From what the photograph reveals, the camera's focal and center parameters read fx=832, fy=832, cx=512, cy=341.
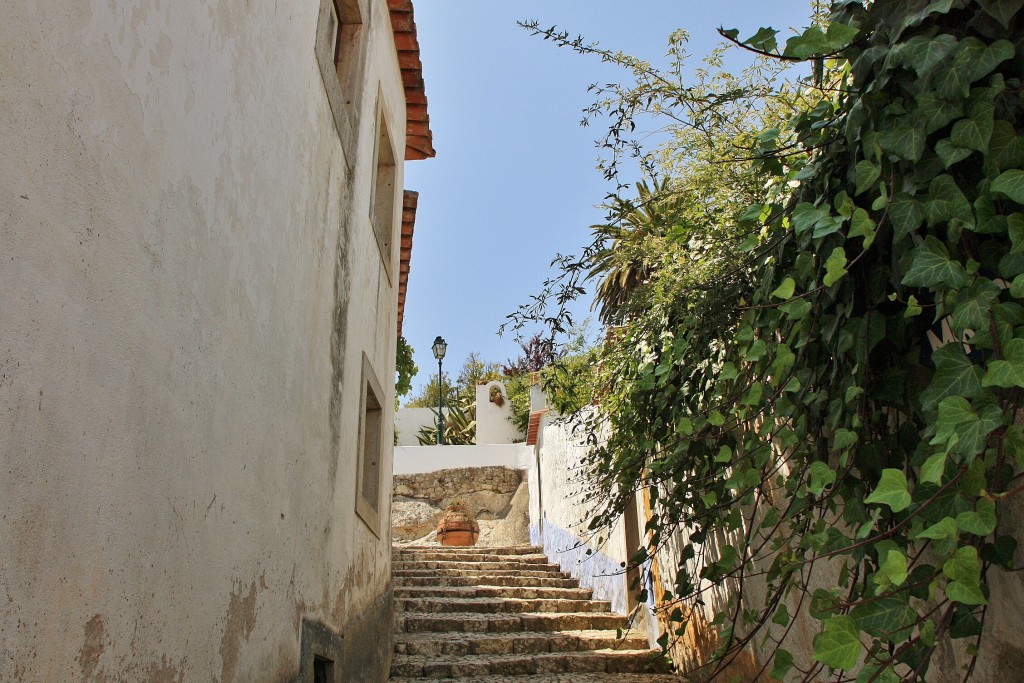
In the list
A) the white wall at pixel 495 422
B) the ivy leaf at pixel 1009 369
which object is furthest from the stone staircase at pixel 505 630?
the white wall at pixel 495 422

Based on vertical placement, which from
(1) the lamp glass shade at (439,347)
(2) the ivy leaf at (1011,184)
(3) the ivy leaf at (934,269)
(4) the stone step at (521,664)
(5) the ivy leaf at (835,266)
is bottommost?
(4) the stone step at (521,664)

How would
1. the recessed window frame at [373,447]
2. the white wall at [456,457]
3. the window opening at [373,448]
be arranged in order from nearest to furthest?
the recessed window frame at [373,447], the window opening at [373,448], the white wall at [456,457]

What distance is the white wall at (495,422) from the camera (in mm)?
21312

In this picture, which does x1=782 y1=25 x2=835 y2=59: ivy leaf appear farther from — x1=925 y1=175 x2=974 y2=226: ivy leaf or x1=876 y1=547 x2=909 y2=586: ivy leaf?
x1=876 y1=547 x2=909 y2=586: ivy leaf

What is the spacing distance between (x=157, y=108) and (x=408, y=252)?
646 centimetres

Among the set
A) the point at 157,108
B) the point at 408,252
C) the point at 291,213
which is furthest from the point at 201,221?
the point at 408,252

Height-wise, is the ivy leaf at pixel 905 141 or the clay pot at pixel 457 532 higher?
the ivy leaf at pixel 905 141

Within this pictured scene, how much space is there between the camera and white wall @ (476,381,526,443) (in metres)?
21.3

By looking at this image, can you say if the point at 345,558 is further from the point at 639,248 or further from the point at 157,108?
the point at 157,108

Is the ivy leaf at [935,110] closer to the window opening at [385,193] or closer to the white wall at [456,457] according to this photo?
the window opening at [385,193]

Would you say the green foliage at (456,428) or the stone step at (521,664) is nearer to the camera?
the stone step at (521,664)

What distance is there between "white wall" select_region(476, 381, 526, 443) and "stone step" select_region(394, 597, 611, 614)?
1335 centimetres

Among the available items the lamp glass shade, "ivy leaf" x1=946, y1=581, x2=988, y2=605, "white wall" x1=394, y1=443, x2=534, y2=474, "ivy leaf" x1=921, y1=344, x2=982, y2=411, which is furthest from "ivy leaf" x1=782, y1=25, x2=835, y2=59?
the lamp glass shade

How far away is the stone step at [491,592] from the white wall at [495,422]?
12684 millimetres
